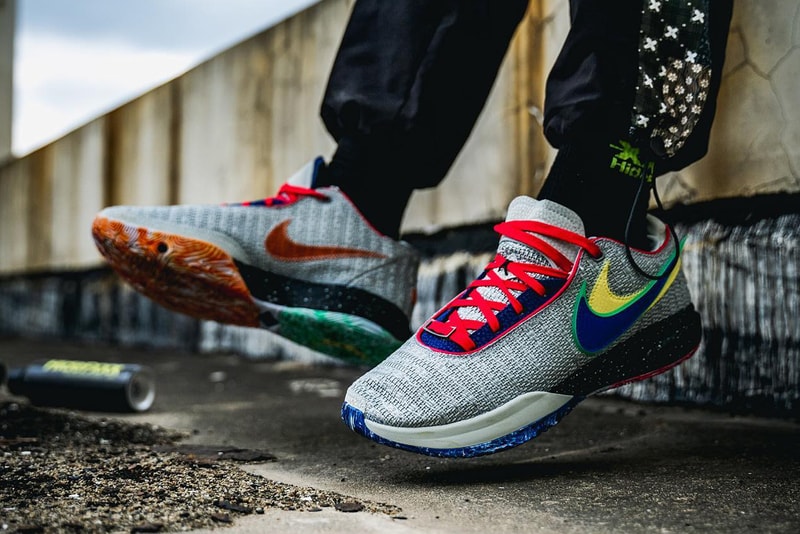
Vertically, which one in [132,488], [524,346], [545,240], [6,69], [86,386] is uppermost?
[6,69]

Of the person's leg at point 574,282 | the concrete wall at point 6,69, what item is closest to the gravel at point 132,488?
the person's leg at point 574,282

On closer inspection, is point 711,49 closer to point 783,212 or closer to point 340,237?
point 783,212

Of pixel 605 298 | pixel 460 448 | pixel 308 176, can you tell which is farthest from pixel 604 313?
pixel 308 176

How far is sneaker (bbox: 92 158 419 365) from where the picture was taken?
115cm

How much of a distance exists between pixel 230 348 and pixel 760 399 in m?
1.96

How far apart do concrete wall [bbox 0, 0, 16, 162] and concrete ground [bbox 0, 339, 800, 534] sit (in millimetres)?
5713

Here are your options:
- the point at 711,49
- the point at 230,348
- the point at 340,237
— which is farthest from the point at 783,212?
the point at 230,348

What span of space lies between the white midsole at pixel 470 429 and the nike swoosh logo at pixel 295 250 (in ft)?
1.21

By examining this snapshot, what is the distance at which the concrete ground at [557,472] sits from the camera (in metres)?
0.73

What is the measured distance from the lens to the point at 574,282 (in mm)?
954

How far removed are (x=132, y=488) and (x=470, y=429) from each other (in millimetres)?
360

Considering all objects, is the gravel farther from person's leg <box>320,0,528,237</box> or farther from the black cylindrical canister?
person's leg <box>320,0,528,237</box>

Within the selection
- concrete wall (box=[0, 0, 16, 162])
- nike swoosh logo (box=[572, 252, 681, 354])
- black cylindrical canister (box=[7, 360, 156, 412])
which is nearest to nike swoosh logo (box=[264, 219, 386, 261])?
nike swoosh logo (box=[572, 252, 681, 354])

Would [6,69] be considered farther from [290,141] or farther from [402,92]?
[402,92]
